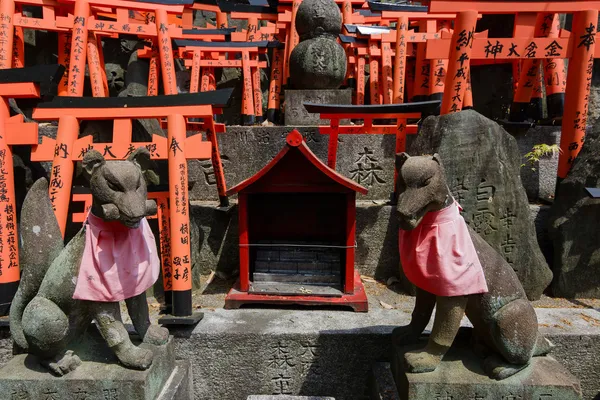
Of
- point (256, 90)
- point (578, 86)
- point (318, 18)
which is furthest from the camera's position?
point (256, 90)

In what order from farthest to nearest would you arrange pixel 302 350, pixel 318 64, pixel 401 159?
pixel 318 64 → pixel 302 350 → pixel 401 159

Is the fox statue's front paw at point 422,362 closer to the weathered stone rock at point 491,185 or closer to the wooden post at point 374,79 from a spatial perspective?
the weathered stone rock at point 491,185

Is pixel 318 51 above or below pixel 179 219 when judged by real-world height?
above

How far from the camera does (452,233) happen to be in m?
2.23

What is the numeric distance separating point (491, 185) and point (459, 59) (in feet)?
5.40

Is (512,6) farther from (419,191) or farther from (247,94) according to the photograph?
(247,94)

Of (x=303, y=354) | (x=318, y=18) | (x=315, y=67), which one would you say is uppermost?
(x=318, y=18)

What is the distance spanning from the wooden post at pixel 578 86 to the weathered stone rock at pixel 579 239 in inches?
14.5

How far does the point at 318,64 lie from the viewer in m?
7.00

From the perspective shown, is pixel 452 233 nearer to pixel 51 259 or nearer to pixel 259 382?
pixel 259 382

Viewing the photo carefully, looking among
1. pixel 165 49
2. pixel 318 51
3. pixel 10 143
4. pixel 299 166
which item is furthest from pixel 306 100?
pixel 10 143

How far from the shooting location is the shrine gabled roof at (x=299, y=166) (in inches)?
142

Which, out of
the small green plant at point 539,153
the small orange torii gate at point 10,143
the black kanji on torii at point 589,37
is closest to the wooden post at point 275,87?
the small green plant at point 539,153

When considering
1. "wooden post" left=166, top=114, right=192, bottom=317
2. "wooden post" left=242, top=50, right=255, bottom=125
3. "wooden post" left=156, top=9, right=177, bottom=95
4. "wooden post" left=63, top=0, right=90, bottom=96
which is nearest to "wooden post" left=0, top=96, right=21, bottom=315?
"wooden post" left=166, top=114, right=192, bottom=317
